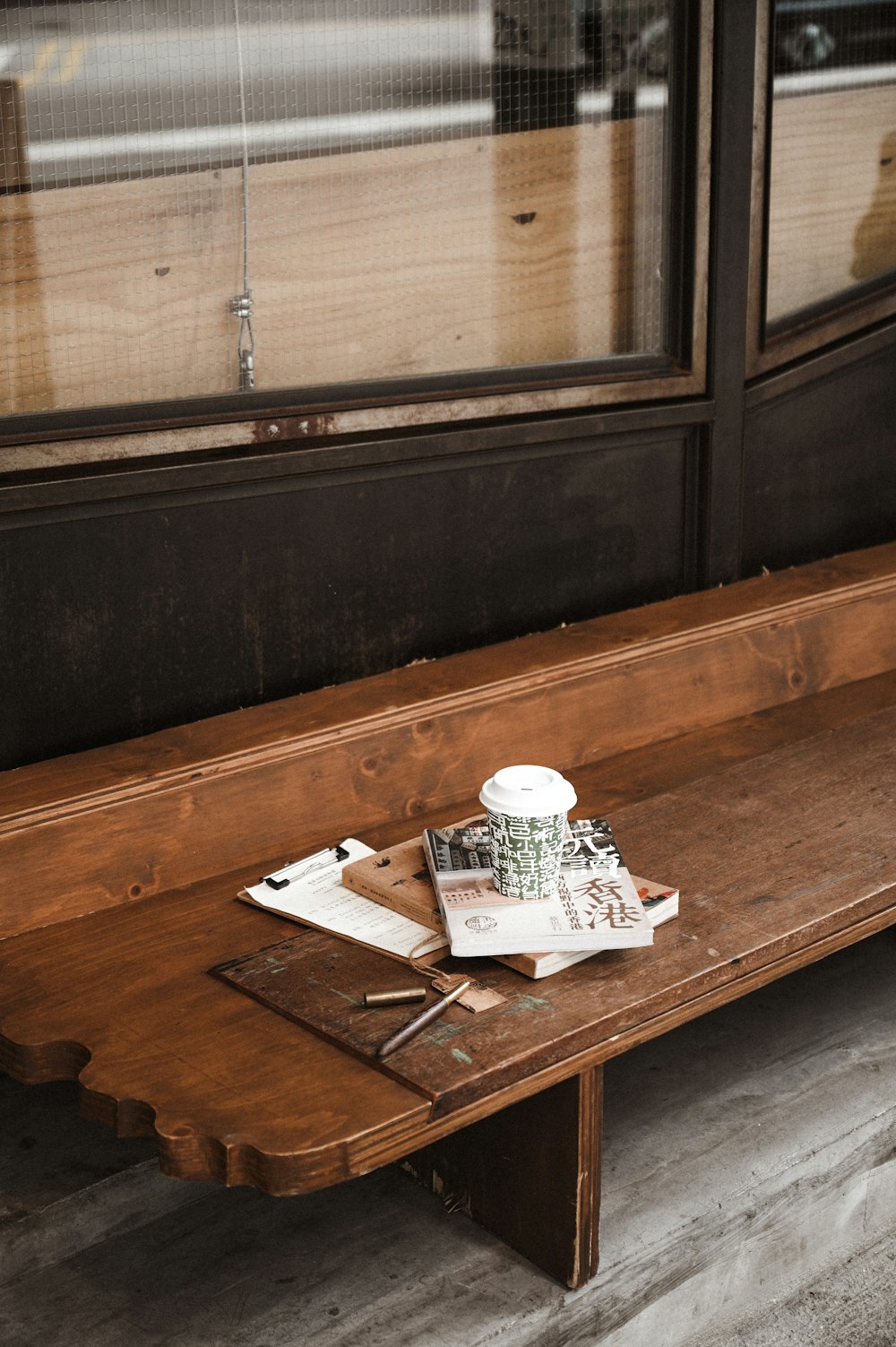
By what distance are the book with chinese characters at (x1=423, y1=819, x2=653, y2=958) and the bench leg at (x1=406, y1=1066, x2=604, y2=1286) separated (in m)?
0.18

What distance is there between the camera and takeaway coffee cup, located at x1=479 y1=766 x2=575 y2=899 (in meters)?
1.94

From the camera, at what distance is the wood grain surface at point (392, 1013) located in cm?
167

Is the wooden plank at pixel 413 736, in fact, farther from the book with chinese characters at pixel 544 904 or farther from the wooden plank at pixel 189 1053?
the book with chinese characters at pixel 544 904

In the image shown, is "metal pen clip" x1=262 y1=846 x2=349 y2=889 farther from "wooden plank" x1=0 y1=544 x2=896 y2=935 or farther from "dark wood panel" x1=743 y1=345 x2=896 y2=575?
"dark wood panel" x1=743 y1=345 x2=896 y2=575

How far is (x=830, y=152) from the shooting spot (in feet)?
10.7

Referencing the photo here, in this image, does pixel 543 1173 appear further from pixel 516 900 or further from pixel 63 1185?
pixel 63 1185

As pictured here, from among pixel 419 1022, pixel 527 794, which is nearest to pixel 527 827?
→ pixel 527 794

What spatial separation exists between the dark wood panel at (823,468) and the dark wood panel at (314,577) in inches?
9.6

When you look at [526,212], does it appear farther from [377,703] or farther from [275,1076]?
[275,1076]

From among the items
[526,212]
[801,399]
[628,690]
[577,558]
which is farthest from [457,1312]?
[801,399]

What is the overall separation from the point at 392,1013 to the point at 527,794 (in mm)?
336

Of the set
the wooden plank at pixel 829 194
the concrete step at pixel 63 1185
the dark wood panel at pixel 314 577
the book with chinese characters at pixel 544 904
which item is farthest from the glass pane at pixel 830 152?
the concrete step at pixel 63 1185

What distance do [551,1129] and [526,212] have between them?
69.2 inches

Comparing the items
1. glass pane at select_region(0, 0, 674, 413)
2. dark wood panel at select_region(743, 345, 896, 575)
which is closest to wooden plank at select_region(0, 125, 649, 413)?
glass pane at select_region(0, 0, 674, 413)
